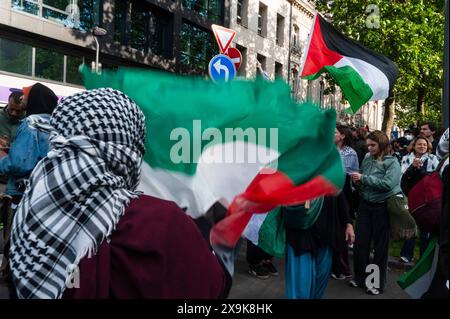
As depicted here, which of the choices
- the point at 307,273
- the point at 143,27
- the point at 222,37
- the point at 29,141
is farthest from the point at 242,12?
the point at 307,273

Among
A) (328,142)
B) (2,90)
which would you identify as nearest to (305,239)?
(328,142)

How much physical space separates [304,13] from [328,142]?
3080cm

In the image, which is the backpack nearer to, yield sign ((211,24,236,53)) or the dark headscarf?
the dark headscarf

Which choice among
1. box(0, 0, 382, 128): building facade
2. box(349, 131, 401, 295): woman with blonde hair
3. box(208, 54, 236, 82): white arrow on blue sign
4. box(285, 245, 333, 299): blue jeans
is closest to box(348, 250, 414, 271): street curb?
box(349, 131, 401, 295): woman with blonde hair

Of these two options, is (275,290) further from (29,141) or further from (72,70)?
(72,70)

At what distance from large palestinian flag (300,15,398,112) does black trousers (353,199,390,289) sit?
1546 millimetres

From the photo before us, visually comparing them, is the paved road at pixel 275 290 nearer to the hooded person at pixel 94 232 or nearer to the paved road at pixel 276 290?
the paved road at pixel 276 290

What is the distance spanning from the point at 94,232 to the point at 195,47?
73.6 ft

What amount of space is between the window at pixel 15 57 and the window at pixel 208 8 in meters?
9.42

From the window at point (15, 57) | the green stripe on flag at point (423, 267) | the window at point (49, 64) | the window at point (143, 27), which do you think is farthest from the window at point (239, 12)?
the green stripe on flag at point (423, 267)

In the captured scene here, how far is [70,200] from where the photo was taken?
170 cm

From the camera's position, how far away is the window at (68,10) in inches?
592

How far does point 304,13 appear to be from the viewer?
31562mm

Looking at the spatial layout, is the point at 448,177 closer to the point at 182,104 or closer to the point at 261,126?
the point at 261,126
